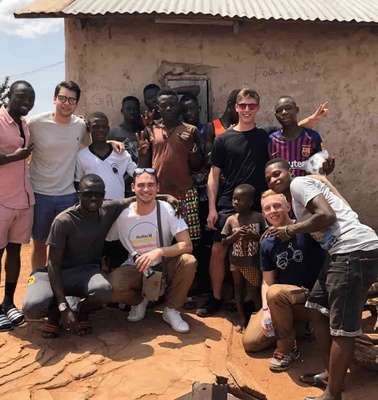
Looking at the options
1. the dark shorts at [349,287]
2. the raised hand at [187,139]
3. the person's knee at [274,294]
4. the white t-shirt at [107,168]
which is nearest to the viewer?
the dark shorts at [349,287]

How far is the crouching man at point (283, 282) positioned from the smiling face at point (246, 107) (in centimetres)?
86

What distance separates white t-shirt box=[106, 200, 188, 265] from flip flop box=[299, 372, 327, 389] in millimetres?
1492

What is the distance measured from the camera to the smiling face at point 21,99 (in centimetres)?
403

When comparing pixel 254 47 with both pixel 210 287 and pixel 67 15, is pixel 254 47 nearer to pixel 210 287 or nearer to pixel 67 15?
pixel 67 15

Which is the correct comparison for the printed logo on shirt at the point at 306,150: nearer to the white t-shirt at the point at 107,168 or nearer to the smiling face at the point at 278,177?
the smiling face at the point at 278,177

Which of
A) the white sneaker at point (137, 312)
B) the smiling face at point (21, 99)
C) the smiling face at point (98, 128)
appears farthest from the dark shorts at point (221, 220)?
the smiling face at point (21, 99)

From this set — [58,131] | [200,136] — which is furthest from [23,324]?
[200,136]

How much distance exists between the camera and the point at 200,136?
4.95m

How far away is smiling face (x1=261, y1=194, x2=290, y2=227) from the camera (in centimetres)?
370

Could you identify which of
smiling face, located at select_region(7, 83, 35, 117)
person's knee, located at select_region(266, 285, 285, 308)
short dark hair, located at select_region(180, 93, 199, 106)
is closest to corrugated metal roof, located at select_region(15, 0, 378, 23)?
short dark hair, located at select_region(180, 93, 199, 106)

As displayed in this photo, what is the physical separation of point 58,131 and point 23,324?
1707 millimetres

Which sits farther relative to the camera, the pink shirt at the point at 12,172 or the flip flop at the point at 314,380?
the pink shirt at the point at 12,172

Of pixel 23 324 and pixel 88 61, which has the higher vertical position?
pixel 88 61

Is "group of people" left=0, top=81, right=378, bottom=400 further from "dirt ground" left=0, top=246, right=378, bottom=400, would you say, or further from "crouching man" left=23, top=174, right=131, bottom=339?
"dirt ground" left=0, top=246, right=378, bottom=400
